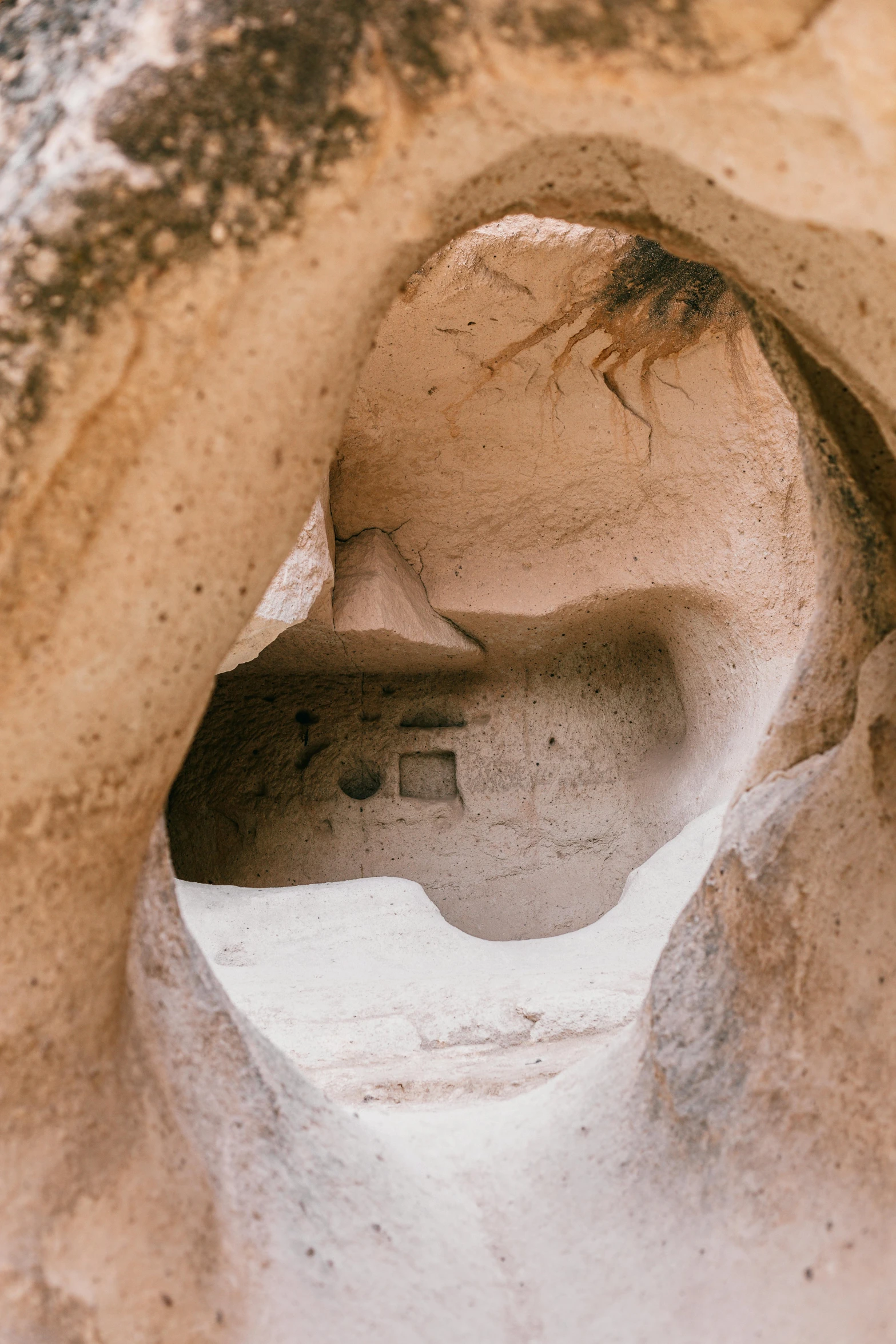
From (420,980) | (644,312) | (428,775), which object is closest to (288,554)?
(420,980)

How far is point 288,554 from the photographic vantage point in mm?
858

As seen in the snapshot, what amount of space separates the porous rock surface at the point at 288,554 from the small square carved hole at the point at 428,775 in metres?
2.66

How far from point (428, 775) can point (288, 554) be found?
3060mm

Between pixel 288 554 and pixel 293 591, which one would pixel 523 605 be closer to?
pixel 293 591

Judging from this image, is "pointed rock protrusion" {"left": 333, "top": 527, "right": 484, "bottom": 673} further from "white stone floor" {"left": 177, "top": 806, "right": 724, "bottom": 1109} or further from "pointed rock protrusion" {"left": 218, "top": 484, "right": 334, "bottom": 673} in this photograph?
"white stone floor" {"left": 177, "top": 806, "right": 724, "bottom": 1109}

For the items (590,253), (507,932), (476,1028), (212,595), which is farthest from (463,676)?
(212,595)

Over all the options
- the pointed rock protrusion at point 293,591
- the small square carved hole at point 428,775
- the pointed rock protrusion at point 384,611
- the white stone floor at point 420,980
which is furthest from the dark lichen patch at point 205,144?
the small square carved hole at point 428,775

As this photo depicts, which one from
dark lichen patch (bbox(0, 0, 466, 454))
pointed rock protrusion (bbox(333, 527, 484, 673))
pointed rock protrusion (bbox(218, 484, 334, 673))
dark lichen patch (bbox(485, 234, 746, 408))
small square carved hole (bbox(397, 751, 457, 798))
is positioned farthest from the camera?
small square carved hole (bbox(397, 751, 457, 798))

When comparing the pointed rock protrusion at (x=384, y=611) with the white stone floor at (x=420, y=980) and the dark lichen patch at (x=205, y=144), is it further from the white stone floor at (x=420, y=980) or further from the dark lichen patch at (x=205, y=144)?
the dark lichen patch at (x=205, y=144)

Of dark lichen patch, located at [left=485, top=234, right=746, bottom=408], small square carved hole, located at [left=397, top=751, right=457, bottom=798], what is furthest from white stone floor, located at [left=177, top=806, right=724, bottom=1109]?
dark lichen patch, located at [left=485, top=234, right=746, bottom=408]

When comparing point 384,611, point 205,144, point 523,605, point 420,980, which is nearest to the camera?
point 205,144

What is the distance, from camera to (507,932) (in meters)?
3.66

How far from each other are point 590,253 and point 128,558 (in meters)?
2.15

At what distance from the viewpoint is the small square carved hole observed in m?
3.86
